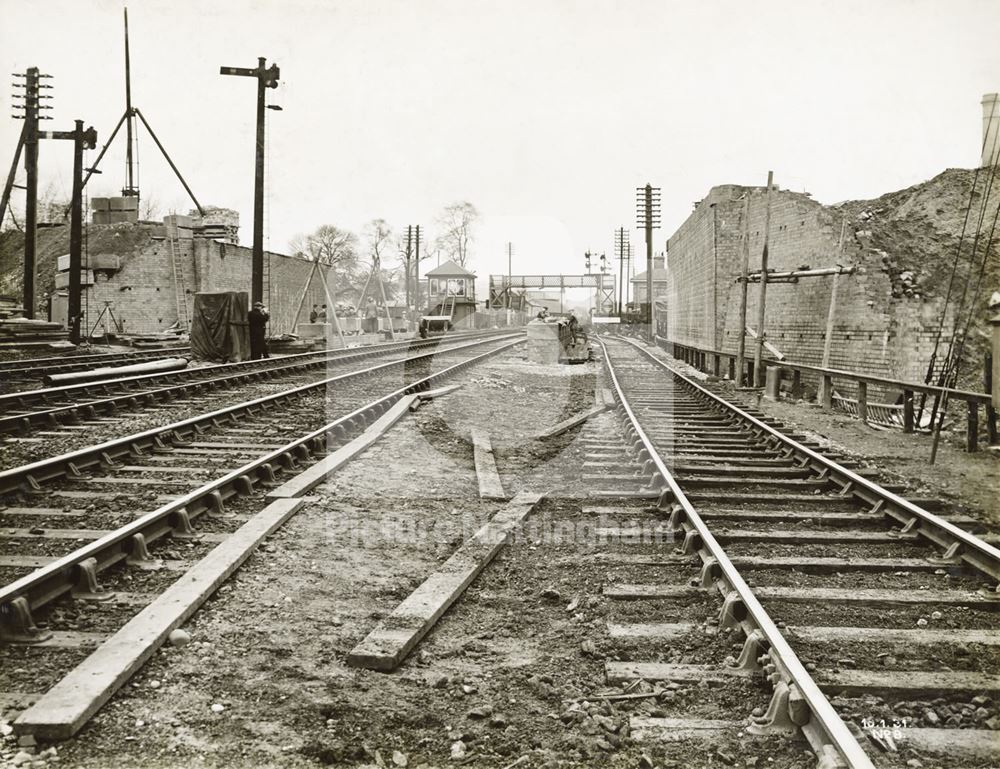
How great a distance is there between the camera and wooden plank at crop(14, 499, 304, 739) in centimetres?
273

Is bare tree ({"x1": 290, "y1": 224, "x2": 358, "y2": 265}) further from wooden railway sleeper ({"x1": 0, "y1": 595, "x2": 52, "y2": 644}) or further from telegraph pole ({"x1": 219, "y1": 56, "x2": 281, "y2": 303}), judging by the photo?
wooden railway sleeper ({"x1": 0, "y1": 595, "x2": 52, "y2": 644})

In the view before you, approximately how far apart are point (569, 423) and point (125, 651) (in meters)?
7.78

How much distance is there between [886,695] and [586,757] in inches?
50.9

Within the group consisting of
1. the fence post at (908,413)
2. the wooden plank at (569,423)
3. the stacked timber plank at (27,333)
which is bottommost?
the wooden plank at (569,423)

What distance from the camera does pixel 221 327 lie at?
749 inches

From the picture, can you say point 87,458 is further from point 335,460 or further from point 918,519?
point 918,519

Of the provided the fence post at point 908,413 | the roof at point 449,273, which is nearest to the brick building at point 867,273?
the fence post at point 908,413

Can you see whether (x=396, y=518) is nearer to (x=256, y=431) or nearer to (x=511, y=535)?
(x=511, y=535)

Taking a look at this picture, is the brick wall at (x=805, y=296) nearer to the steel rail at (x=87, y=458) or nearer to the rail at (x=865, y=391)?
the rail at (x=865, y=391)

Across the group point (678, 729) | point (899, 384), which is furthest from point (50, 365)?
point (678, 729)

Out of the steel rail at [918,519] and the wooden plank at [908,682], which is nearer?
the wooden plank at [908,682]

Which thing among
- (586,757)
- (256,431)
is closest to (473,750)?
(586,757)

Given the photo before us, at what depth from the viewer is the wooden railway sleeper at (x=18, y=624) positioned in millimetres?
3500

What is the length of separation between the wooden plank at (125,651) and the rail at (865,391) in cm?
721
